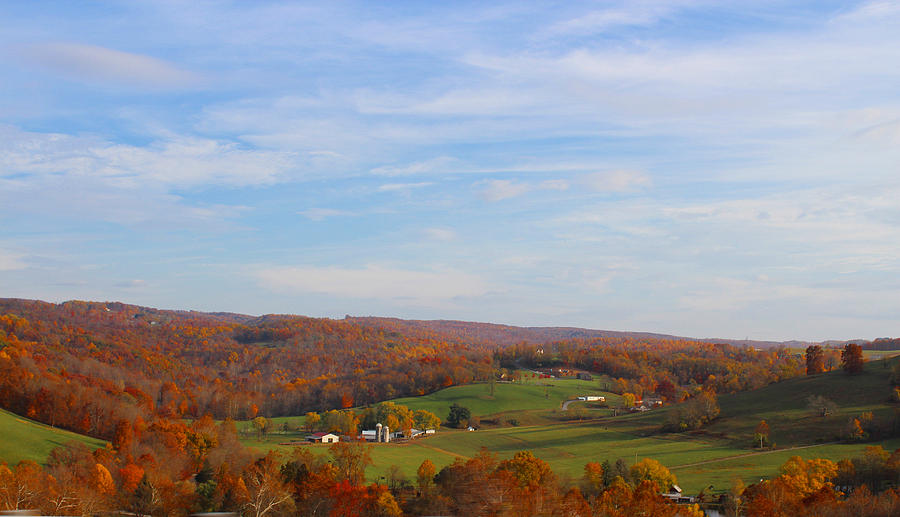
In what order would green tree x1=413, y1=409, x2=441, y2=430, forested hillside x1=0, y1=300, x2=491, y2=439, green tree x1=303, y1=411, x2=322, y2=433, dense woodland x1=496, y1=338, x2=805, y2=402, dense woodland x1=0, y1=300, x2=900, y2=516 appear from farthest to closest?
dense woodland x1=496, y1=338, x2=805, y2=402, green tree x1=303, y1=411, x2=322, y2=433, green tree x1=413, y1=409, x2=441, y2=430, forested hillside x1=0, y1=300, x2=491, y2=439, dense woodland x1=0, y1=300, x2=900, y2=516

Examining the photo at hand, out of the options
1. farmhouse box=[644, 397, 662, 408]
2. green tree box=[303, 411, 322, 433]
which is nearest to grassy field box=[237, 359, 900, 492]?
green tree box=[303, 411, 322, 433]

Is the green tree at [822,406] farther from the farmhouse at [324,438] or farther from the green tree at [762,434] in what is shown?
the farmhouse at [324,438]

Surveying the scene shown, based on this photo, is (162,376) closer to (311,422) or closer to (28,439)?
(311,422)

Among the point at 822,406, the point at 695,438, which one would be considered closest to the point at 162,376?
the point at 695,438

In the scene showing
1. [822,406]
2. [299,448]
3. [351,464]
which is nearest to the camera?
[351,464]

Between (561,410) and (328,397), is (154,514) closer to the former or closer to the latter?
(561,410)

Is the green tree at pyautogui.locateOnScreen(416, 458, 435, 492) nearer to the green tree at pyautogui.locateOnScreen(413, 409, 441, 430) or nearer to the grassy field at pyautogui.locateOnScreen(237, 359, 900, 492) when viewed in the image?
the grassy field at pyautogui.locateOnScreen(237, 359, 900, 492)

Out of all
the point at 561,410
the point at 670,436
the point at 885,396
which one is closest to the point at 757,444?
the point at 670,436
